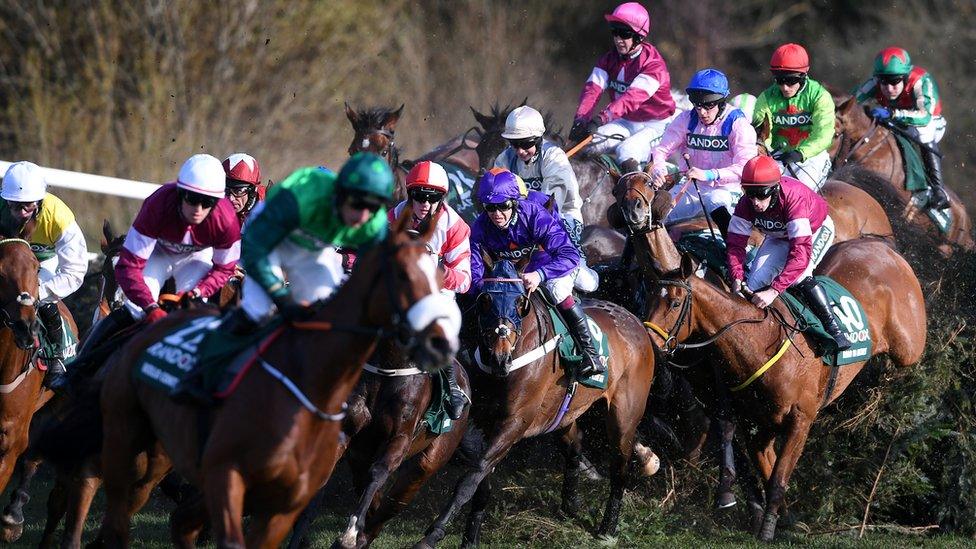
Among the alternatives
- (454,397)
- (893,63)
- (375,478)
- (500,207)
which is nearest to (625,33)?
(893,63)

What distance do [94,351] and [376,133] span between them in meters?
4.96

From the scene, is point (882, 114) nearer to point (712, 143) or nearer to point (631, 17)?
point (631, 17)

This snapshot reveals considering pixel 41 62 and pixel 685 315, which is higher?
pixel 685 315

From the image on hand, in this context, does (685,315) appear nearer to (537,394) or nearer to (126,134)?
(537,394)

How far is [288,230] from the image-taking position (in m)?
5.88

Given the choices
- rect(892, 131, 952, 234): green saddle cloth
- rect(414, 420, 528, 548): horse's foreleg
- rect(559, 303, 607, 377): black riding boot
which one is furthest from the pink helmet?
rect(414, 420, 528, 548): horse's foreleg

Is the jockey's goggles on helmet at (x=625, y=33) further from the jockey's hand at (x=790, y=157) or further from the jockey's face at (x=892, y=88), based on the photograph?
the jockey's face at (x=892, y=88)

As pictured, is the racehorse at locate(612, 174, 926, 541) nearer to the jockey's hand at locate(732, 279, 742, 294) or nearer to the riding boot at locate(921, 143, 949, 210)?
the jockey's hand at locate(732, 279, 742, 294)

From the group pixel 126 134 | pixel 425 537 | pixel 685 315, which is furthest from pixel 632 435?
pixel 126 134

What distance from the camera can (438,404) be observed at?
8148 millimetres

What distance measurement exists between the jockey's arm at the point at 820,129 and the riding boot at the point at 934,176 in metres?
2.20

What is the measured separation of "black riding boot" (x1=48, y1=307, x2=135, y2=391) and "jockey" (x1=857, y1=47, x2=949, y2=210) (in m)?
8.33

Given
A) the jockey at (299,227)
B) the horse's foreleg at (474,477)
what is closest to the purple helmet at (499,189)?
the horse's foreleg at (474,477)

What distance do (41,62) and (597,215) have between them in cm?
1043
